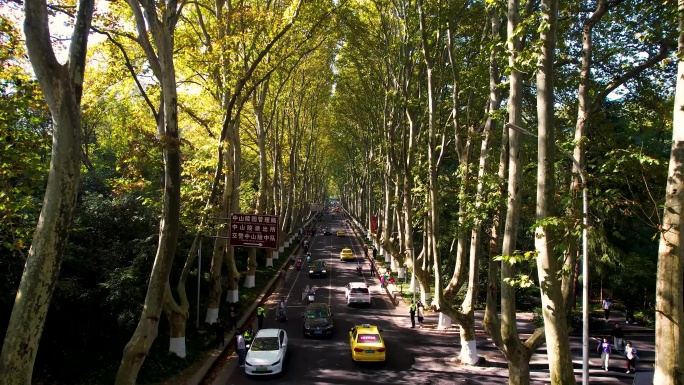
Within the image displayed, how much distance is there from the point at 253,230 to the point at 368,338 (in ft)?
20.9

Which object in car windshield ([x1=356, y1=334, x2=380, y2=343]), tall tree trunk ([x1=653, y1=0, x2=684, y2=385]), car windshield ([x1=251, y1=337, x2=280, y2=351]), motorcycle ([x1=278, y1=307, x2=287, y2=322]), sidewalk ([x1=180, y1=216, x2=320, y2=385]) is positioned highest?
tall tree trunk ([x1=653, y1=0, x2=684, y2=385])

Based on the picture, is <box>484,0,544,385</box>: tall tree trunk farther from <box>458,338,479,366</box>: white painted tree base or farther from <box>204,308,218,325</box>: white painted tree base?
<box>204,308,218,325</box>: white painted tree base

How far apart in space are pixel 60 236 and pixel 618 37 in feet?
52.1

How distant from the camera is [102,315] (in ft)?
50.4

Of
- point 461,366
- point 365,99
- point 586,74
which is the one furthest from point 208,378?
point 365,99

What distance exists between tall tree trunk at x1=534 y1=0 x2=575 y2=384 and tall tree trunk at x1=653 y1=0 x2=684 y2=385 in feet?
5.48

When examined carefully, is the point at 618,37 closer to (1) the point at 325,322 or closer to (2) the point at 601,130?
(2) the point at 601,130

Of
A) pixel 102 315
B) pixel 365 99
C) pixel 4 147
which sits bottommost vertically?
pixel 102 315

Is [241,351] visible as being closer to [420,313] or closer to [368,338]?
[368,338]

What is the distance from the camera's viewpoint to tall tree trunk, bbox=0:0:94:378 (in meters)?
6.07

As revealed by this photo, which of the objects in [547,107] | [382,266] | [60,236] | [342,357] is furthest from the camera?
[382,266]

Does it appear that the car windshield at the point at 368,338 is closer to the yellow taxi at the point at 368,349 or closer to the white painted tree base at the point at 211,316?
the yellow taxi at the point at 368,349

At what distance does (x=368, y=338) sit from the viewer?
16344mm

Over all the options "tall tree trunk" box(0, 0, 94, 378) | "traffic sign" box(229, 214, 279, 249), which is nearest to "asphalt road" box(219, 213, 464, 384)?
"traffic sign" box(229, 214, 279, 249)
